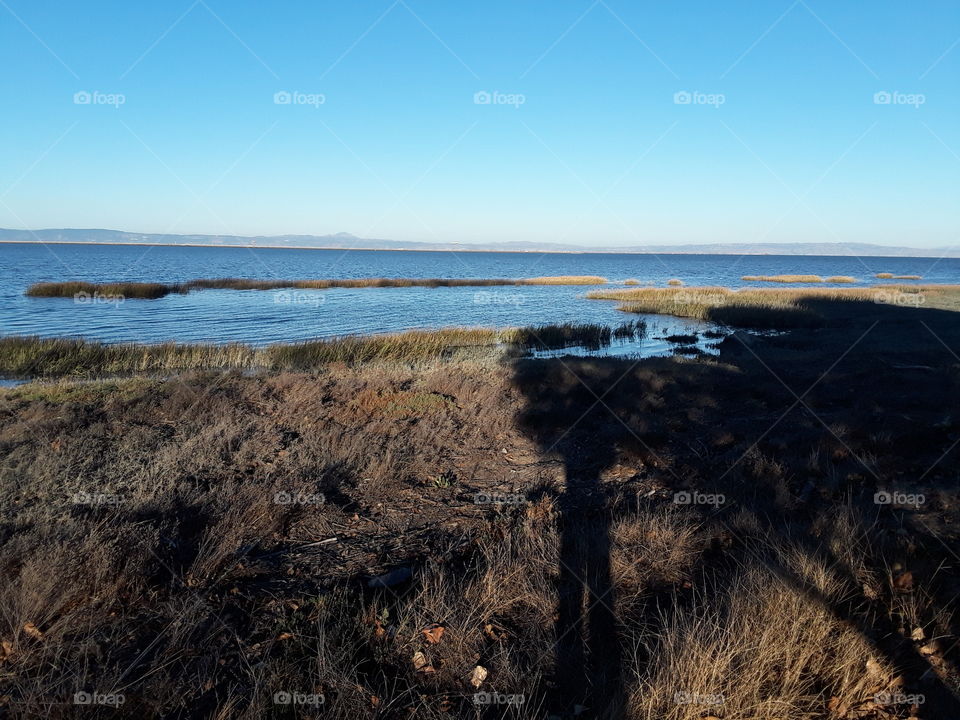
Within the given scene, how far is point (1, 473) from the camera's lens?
6.73 metres

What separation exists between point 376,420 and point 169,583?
18.8ft

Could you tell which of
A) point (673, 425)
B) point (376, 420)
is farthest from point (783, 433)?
point (376, 420)
